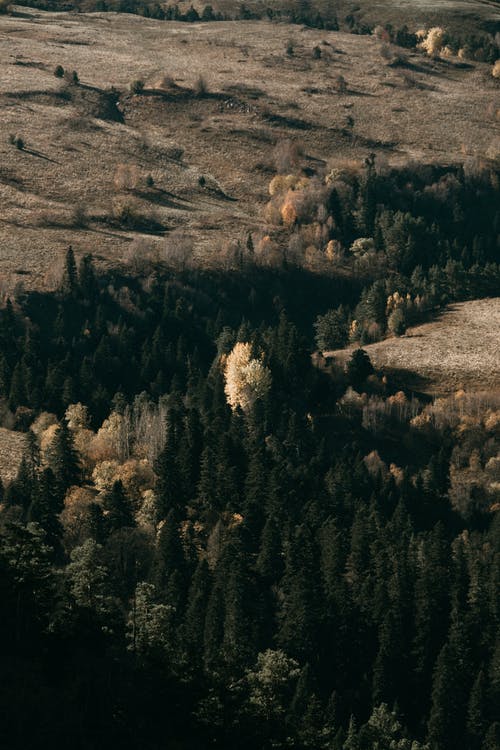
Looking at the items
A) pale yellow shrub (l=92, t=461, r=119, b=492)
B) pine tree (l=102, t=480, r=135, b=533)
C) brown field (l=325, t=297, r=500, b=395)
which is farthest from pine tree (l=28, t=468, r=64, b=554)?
brown field (l=325, t=297, r=500, b=395)

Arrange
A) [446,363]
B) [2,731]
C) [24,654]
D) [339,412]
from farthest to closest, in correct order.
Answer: [446,363] < [339,412] < [24,654] < [2,731]

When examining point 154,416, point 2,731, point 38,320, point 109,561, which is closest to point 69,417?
point 154,416

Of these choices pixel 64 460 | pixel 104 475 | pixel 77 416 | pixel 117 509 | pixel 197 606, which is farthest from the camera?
pixel 77 416

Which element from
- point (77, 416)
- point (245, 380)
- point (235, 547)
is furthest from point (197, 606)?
point (245, 380)

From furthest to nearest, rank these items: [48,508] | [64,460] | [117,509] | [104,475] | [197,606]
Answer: [104,475], [64,460], [117,509], [48,508], [197,606]

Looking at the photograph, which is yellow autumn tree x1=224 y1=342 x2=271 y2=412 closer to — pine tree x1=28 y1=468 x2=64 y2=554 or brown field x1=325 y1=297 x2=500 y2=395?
brown field x1=325 y1=297 x2=500 y2=395

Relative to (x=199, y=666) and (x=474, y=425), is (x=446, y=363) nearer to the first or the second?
(x=474, y=425)

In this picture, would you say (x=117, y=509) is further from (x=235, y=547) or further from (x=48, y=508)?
(x=235, y=547)
